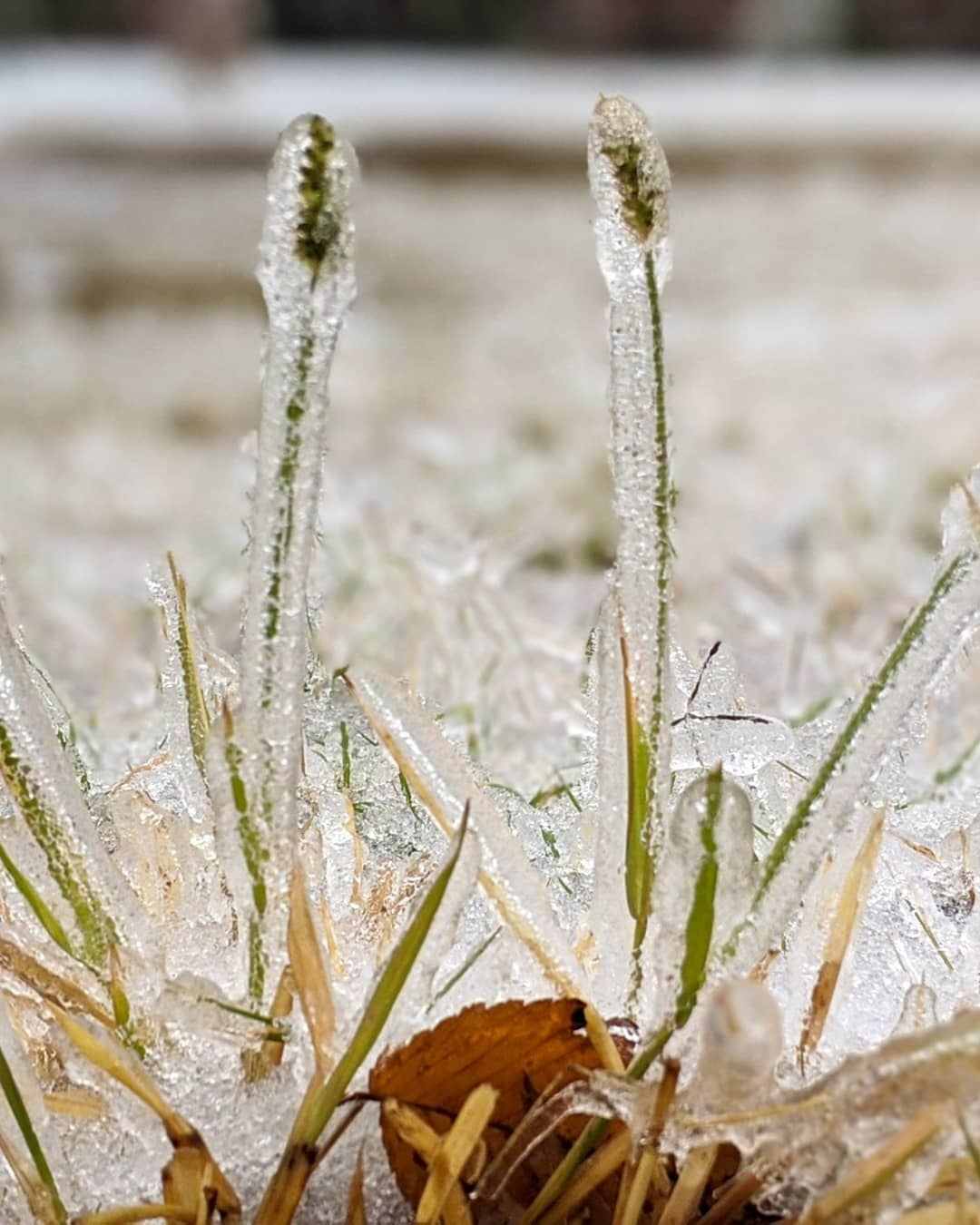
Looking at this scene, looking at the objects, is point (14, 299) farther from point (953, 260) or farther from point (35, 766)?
point (35, 766)

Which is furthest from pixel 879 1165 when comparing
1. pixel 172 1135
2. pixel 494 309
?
pixel 494 309

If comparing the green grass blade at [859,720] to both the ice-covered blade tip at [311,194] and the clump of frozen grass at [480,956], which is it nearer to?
the clump of frozen grass at [480,956]

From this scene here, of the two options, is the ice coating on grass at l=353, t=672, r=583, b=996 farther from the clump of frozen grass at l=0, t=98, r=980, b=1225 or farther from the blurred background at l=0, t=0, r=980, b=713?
the blurred background at l=0, t=0, r=980, b=713

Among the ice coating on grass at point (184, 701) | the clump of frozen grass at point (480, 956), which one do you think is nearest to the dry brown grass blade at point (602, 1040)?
the clump of frozen grass at point (480, 956)

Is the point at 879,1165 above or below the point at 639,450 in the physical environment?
below

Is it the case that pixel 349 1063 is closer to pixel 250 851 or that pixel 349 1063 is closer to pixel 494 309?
pixel 250 851
